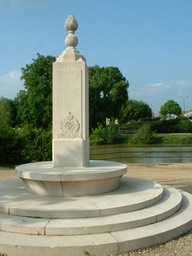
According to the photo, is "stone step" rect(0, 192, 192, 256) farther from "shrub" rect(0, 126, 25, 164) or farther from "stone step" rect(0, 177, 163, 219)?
"shrub" rect(0, 126, 25, 164)

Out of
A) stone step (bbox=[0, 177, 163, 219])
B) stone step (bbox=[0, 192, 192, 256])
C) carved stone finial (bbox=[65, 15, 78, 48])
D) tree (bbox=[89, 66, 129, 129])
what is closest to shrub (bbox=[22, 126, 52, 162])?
carved stone finial (bbox=[65, 15, 78, 48])

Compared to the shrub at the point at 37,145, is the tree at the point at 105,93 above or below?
above

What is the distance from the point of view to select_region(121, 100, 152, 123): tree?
76.4 m

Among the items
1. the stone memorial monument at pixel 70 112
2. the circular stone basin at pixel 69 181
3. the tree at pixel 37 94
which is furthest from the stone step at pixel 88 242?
the tree at pixel 37 94

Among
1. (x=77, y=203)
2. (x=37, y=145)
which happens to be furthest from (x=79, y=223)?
(x=37, y=145)

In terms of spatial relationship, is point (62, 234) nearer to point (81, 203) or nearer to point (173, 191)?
point (81, 203)

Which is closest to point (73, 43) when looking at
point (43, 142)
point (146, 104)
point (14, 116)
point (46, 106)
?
point (43, 142)

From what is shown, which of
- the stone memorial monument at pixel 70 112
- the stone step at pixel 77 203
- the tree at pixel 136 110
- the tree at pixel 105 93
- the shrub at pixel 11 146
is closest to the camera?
the stone step at pixel 77 203

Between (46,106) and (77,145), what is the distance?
35.0 meters

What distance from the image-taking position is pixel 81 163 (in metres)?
7.18

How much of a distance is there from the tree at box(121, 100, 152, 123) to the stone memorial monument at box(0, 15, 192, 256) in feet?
222

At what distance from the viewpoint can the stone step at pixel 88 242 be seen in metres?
4.25

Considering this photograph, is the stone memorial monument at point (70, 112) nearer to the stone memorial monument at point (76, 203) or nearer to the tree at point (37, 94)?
the stone memorial monument at point (76, 203)

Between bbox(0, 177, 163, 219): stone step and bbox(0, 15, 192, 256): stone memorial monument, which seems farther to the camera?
bbox(0, 177, 163, 219): stone step
